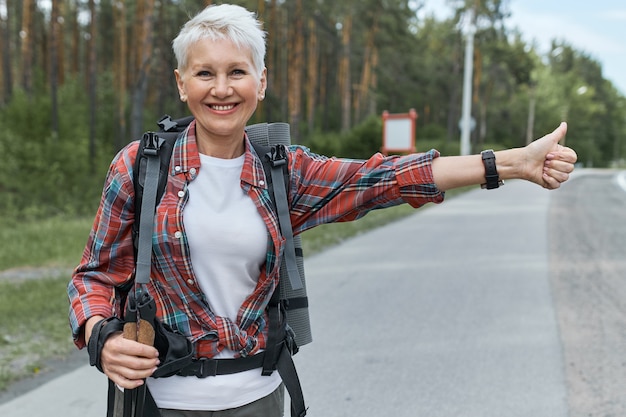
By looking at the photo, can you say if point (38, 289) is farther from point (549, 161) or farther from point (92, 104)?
point (92, 104)

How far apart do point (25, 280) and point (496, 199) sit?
548 inches

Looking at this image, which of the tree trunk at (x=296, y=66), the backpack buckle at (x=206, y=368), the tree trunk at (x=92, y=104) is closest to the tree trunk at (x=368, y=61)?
the tree trunk at (x=296, y=66)

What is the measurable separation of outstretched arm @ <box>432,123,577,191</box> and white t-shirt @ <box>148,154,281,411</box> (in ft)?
1.76

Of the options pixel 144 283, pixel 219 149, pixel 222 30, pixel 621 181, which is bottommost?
pixel 621 181

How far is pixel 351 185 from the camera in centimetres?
182

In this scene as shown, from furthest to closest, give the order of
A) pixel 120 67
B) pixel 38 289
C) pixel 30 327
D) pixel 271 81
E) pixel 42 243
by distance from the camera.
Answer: pixel 271 81, pixel 120 67, pixel 42 243, pixel 38 289, pixel 30 327

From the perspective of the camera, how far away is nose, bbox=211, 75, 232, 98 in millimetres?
1679

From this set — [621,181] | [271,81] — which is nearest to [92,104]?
[271,81]

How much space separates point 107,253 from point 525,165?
3.77 feet

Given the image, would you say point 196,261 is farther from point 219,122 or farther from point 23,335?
point 23,335

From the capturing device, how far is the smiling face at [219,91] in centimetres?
167

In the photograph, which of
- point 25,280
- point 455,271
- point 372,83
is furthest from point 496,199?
point 372,83

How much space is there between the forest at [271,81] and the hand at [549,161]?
1.19 meters

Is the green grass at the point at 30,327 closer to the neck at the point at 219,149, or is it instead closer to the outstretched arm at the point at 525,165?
the neck at the point at 219,149
